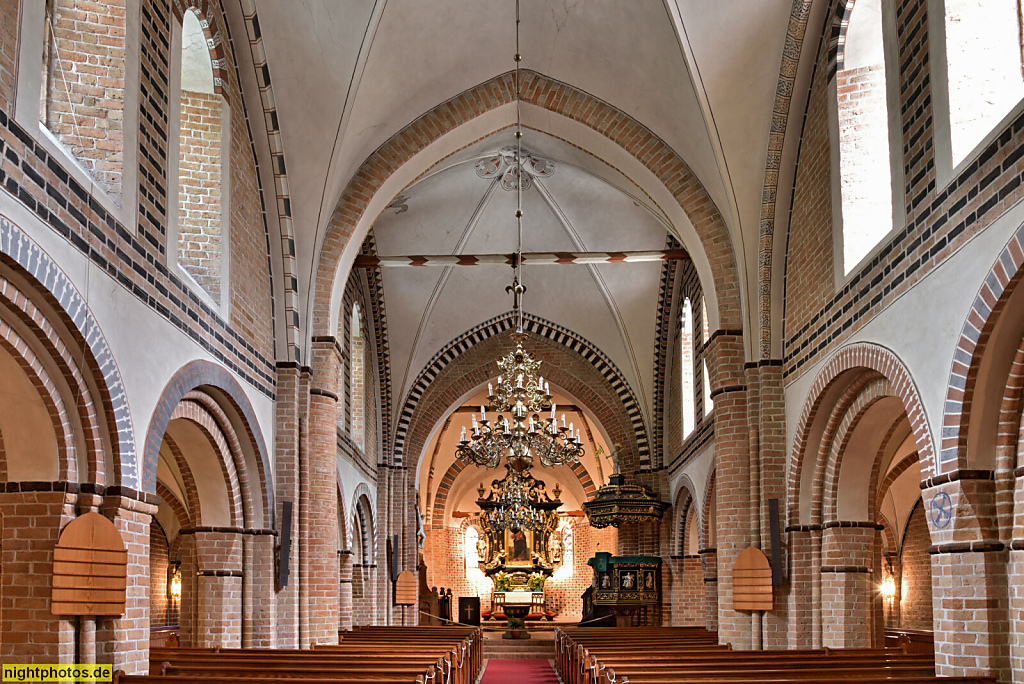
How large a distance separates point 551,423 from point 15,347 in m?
7.91

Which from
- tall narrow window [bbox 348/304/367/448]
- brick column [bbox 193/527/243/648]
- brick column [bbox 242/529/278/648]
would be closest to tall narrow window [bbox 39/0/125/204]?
brick column [bbox 193/527/243/648]

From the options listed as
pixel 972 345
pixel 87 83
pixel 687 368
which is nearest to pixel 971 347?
pixel 972 345

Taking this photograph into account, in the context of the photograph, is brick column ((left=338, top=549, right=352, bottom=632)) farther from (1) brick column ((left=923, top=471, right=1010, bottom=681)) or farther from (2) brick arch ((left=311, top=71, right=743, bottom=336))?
(1) brick column ((left=923, top=471, right=1010, bottom=681))

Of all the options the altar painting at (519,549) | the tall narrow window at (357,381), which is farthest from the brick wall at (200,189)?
the altar painting at (519,549)

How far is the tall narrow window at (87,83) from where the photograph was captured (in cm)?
812

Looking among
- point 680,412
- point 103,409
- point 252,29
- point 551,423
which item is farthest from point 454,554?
point 103,409

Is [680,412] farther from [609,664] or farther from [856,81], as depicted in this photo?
[609,664]

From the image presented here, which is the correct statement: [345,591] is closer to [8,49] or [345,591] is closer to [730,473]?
[730,473]

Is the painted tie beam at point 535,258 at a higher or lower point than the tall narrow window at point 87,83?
higher

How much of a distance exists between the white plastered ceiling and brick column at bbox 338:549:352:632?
6.76 meters

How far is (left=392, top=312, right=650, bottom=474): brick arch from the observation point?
22516 millimetres

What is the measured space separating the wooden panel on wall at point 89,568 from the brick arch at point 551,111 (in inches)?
253

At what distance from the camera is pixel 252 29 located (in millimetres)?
11367

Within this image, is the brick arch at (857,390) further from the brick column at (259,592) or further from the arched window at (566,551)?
the arched window at (566,551)
